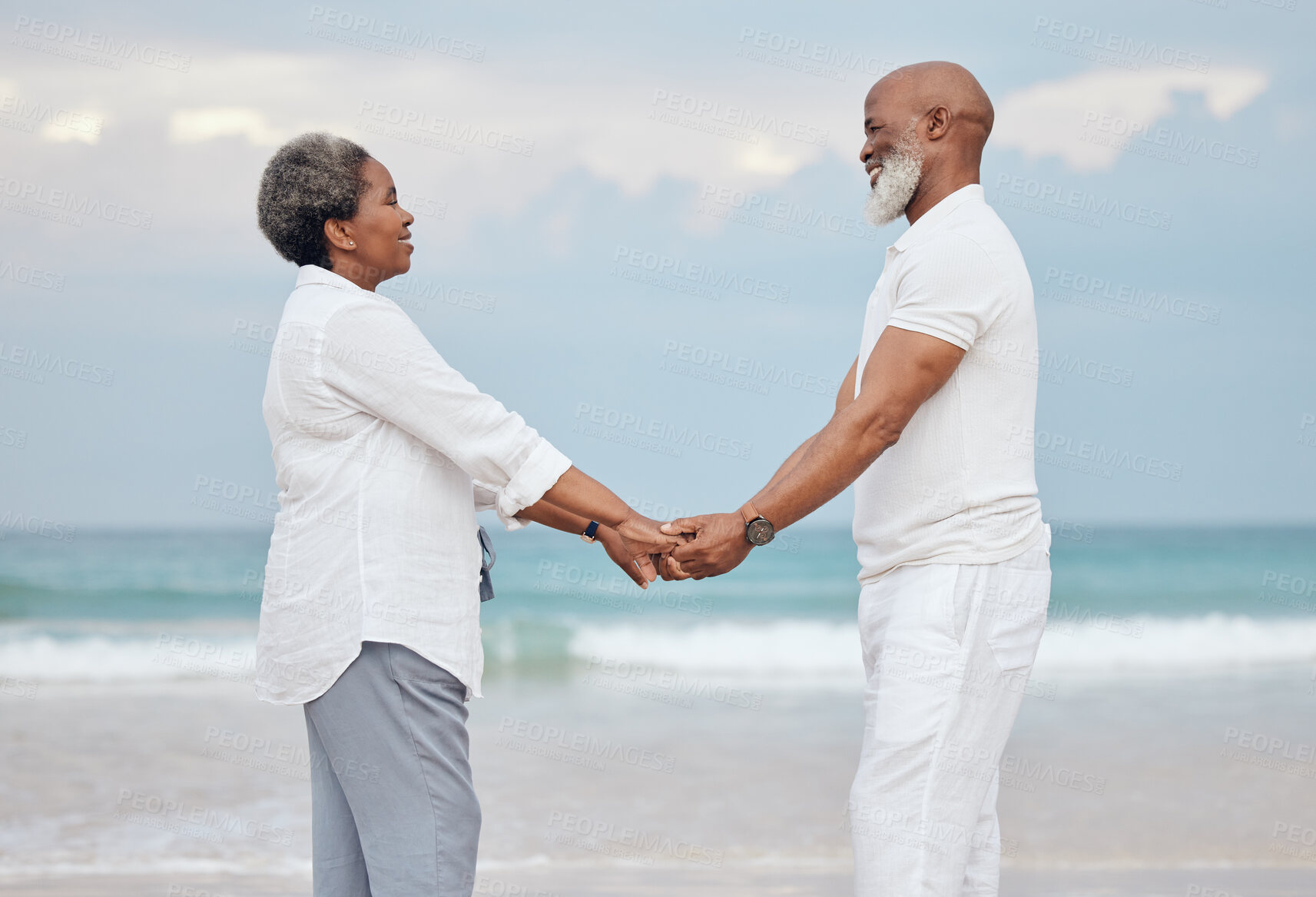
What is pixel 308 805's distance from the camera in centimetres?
486

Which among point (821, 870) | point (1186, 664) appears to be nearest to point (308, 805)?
point (821, 870)

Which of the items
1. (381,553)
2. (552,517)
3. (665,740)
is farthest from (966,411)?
(665,740)

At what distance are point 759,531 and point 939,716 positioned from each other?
598 millimetres

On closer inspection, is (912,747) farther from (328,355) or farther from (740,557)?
(328,355)

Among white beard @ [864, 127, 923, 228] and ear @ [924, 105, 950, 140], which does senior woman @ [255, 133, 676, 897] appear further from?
ear @ [924, 105, 950, 140]

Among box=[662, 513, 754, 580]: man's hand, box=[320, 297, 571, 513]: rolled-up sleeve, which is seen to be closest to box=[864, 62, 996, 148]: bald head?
box=[662, 513, 754, 580]: man's hand

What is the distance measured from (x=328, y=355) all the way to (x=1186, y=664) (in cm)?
994

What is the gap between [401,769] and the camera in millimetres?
1953

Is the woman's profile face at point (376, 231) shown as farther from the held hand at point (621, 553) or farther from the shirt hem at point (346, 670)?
the held hand at point (621, 553)

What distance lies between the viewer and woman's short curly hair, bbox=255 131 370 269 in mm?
2111

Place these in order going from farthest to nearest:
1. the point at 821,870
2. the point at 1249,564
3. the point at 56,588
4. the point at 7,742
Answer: the point at 1249,564
the point at 56,588
the point at 7,742
the point at 821,870

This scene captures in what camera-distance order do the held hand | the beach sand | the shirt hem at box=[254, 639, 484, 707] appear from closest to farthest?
the shirt hem at box=[254, 639, 484, 707] < the held hand < the beach sand

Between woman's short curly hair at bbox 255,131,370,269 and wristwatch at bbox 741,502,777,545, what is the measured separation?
106cm

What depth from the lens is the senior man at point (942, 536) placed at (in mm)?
2021
